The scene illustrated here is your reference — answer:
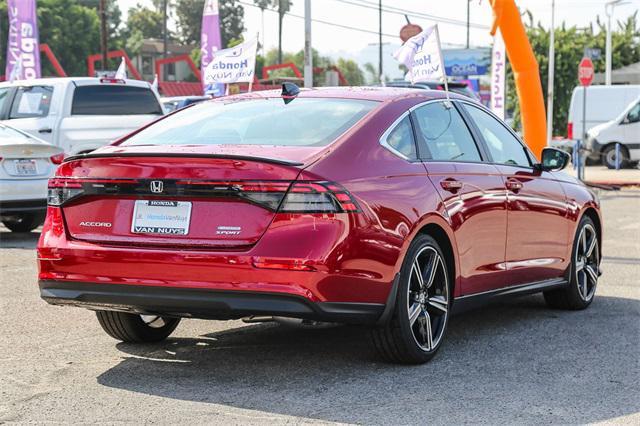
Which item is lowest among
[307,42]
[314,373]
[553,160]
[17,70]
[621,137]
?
[314,373]

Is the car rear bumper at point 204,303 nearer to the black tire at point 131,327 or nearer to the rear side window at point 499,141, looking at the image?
the black tire at point 131,327

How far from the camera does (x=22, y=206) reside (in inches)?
490

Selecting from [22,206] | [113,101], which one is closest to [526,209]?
[22,206]

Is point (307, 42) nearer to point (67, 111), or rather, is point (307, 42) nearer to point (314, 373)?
point (67, 111)

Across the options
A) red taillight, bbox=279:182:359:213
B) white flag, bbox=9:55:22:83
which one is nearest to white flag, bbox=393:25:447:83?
red taillight, bbox=279:182:359:213

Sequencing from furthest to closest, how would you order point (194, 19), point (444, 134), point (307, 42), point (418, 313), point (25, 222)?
point (194, 19) < point (307, 42) < point (25, 222) < point (444, 134) < point (418, 313)

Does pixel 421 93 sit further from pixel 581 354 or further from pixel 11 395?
pixel 11 395

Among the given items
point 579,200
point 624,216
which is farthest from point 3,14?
point 579,200

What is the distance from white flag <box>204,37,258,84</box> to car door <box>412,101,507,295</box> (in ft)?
35.1

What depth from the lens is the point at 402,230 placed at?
561 cm

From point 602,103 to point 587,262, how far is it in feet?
87.8

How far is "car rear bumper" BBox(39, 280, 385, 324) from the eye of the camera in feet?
17.0

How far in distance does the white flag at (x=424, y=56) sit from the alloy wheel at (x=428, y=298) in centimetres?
623

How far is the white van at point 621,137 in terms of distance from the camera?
30.5 metres
